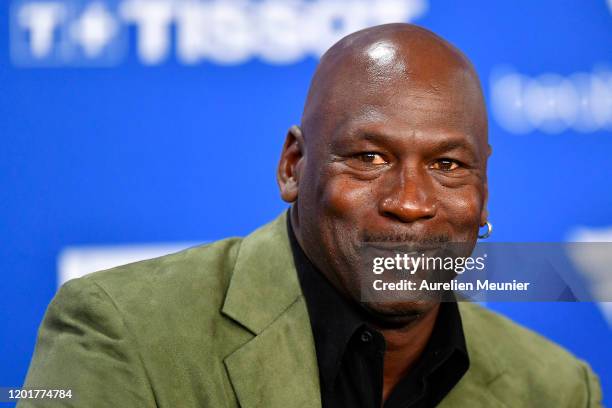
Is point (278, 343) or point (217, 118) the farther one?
point (217, 118)

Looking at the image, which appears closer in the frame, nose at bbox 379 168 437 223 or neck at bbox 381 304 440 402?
nose at bbox 379 168 437 223

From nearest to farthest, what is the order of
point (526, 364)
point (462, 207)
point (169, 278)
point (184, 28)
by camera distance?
point (462, 207)
point (169, 278)
point (526, 364)
point (184, 28)

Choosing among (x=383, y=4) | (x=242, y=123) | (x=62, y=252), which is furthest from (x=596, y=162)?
(x=62, y=252)

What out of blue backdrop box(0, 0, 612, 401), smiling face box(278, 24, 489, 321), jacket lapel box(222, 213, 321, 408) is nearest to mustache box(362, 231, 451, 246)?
smiling face box(278, 24, 489, 321)

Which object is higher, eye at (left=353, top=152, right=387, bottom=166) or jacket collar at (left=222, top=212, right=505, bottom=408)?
eye at (left=353, top=152, right=387, bottom=166)

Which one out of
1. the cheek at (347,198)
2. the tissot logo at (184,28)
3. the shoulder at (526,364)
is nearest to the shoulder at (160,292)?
the cheek at (347,198)

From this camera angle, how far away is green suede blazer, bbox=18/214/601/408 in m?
1.91

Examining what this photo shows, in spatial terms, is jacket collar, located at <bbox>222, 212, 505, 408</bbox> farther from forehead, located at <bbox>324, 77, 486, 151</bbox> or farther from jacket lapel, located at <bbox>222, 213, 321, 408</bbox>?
forehead, located at <bbox>324, 77, 486, 151</bbox>

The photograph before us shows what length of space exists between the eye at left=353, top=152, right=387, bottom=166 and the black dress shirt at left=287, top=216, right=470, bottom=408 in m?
0.28

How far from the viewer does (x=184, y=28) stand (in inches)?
114

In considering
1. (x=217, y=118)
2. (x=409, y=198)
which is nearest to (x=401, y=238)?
(x=409, y=198)

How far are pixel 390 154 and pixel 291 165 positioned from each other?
307 millimetres

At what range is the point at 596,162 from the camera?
3092 mm

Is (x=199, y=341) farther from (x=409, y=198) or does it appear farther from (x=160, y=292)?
(x=409, y=198)
